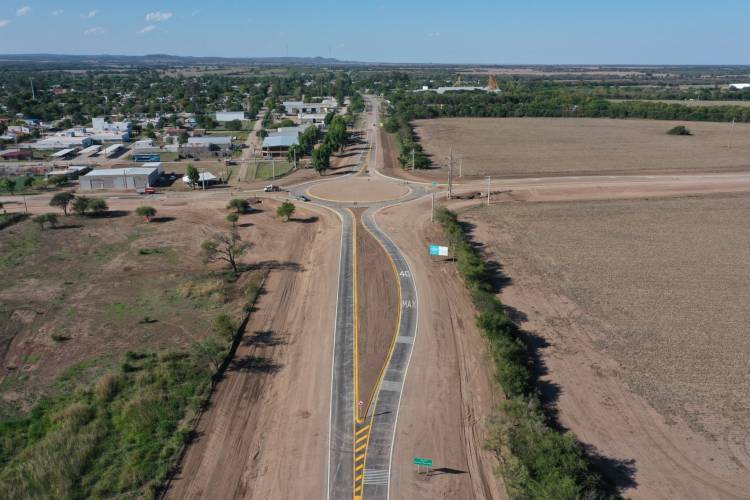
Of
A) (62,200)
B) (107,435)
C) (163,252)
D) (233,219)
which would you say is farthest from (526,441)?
(62,200)

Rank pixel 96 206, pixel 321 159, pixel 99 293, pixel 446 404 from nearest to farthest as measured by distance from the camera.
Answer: pixel 446 404, pixel 99 293, pixel 96 206, pixel 321 159

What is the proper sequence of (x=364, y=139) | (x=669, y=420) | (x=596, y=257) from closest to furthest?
(x=669, y=420), (x=596, y=257), (x=364, y=139)

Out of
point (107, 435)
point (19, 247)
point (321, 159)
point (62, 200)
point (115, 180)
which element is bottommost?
point (107, 435)

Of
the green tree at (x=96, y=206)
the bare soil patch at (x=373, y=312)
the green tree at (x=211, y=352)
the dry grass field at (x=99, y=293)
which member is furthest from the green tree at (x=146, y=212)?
the green tree at (x=211, y=352)

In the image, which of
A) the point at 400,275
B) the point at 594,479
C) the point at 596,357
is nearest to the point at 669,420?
the point at 596,357

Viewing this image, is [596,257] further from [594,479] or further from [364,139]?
[364,139]

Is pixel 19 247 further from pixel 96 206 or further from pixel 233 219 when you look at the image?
pixel 233 219
